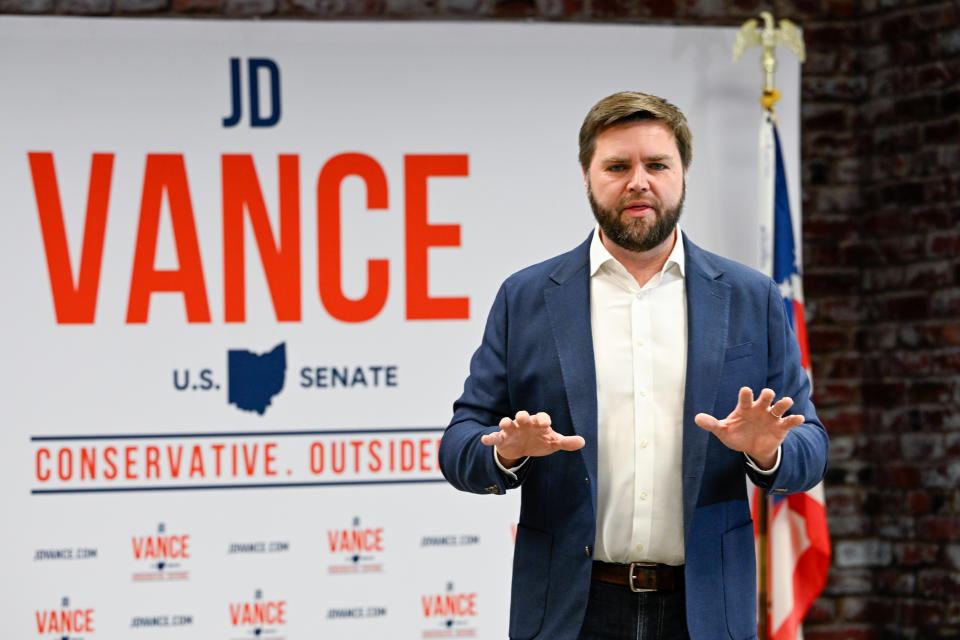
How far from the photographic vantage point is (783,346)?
1.75 metres

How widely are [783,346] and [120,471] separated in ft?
6.29

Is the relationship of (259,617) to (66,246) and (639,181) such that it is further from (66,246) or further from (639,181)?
(639,181)

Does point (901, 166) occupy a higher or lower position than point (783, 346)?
higher

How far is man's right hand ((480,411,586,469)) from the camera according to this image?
1.53 metres

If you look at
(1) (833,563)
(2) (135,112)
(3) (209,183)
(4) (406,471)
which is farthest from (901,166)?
(2) (135,112)

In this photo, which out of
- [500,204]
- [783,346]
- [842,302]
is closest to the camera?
[783,346]

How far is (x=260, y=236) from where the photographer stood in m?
3.01

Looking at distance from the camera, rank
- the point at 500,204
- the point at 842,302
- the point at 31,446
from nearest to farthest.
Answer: the point at 31,446
the point at 500,204
the point at 842,302

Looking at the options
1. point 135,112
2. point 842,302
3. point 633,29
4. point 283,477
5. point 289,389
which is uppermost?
point 633,29

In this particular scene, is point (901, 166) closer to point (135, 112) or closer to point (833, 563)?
point (833, 563)

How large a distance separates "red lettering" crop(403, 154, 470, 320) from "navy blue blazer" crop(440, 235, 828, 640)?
1.25 meters

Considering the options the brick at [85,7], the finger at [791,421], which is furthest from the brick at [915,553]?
the brick at [85,7]

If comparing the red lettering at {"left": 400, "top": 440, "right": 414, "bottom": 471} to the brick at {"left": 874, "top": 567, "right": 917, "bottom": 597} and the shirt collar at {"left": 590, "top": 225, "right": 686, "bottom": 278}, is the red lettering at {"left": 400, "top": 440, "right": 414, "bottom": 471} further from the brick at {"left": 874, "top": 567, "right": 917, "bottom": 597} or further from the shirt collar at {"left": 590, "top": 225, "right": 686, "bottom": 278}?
the brick at {"left": 874, "top": 567, "right": 917, "bottom": 597}

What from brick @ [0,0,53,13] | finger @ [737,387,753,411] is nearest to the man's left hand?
finger @ [737,387,753,411]
